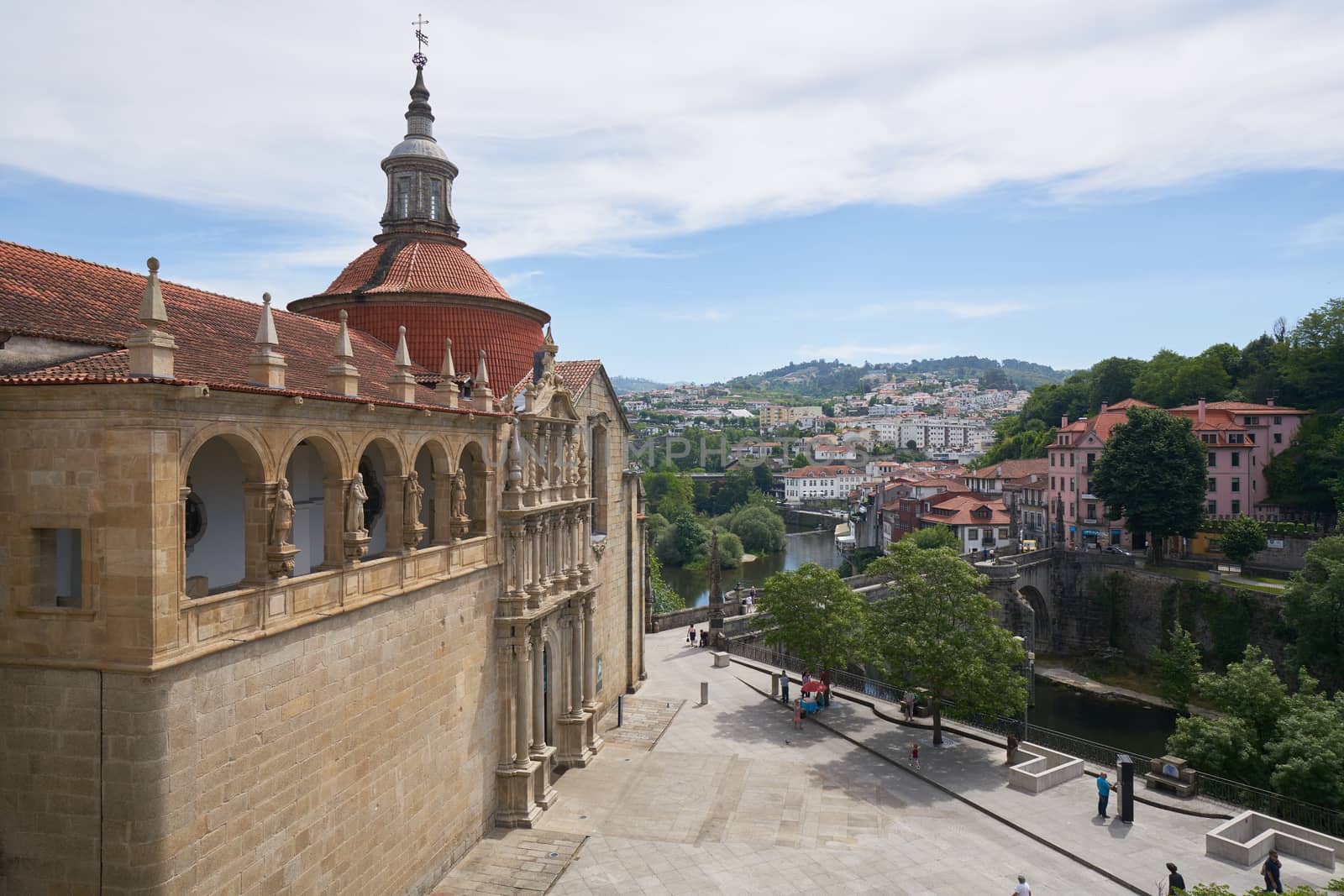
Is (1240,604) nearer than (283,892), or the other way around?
(283,892)

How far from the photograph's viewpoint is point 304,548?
19.5 metres

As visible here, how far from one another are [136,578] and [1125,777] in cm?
2393

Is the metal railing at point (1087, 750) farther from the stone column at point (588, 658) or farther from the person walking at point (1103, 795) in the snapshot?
the stone column at point (588, 658)

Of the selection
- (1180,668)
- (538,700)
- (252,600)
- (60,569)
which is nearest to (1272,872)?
(538,700)

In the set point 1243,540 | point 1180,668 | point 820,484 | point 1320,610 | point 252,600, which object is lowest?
point 1180,668

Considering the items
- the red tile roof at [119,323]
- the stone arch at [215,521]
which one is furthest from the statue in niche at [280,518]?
the red tile roof at [119,323]

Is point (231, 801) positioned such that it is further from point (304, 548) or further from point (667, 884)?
point (667, 884)

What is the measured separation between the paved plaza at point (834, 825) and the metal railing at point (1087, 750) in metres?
1.76

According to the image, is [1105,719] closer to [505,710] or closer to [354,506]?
[505,710]

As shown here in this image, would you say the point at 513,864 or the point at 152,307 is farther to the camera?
the point at 513,864

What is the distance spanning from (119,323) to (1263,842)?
28.2 m

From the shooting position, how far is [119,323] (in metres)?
15.4

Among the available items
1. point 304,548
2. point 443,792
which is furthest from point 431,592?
point 443,792

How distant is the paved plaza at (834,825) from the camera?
2022 centimetres
